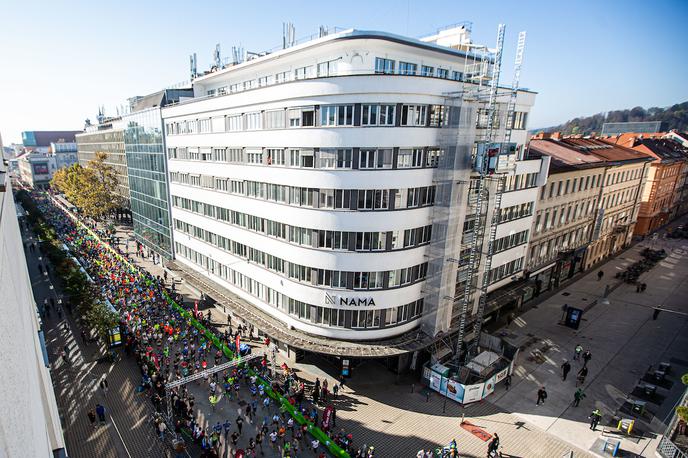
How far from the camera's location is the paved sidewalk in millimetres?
27781

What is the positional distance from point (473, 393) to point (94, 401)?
29.4 meters

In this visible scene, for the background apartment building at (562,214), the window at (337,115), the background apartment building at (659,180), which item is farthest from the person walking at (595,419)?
the background apartment building at (659,180)

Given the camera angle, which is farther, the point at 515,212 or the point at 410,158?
the point at 515,212

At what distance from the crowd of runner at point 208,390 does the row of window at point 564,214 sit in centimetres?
3114

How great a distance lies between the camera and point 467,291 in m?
31.7

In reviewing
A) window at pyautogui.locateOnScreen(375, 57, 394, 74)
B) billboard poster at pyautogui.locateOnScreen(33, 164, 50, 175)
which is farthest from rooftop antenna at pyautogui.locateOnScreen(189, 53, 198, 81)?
billboard poster at pyautogui.locateOnScreen(33, 164, 50, 175)

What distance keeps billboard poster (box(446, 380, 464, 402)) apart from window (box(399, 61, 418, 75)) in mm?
25692

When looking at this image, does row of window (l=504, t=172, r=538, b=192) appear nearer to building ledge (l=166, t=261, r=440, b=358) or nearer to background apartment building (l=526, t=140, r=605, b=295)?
background apartment building (l=526, t=140, r=605, b=295)

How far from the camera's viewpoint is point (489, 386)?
29953 mm

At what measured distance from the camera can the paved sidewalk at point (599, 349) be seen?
27.8 meters

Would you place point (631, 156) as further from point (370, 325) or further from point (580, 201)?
point (370, 325)

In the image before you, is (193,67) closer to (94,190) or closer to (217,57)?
(217,57)

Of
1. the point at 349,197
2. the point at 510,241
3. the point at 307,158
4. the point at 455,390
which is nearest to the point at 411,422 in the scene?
the point at 455,390

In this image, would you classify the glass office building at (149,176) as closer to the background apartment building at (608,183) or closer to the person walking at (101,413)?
the person walking at (101,413)
